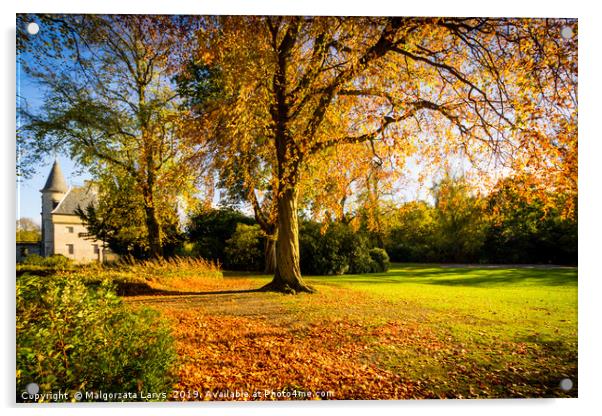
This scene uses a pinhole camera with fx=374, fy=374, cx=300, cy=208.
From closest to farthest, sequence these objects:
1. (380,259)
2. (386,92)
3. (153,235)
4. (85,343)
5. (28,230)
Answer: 1. (85,343)
2. (28,230)
3. (153,235)
4. (386,92)
5. (380,259)

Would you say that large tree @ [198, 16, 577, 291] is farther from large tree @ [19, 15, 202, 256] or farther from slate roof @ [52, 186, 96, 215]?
slate roof @ [52, 186, 96, 215]

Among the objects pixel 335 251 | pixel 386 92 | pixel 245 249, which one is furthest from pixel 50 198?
pixel 386 92

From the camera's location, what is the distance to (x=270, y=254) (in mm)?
4637

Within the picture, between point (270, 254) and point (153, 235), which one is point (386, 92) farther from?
point (153, 235)

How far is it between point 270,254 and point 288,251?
0.24 meters

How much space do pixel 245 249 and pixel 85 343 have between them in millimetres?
1913

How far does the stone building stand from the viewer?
3.83 metres

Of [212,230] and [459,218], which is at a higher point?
[459,218]

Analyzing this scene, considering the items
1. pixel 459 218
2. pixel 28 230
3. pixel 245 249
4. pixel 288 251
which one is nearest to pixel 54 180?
pixel 28 230

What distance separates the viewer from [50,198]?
12.6ft

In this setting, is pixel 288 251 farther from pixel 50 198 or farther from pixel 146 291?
pixel 50 198

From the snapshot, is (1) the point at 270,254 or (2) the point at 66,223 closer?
(2) the point at 66,223

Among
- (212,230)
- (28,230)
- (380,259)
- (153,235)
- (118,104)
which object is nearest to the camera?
(28,230)

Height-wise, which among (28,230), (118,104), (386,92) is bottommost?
(28,230)
